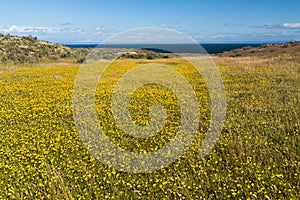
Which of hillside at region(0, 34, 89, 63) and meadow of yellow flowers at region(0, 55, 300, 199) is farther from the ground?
hillside at region(0, 34, 89, 63)

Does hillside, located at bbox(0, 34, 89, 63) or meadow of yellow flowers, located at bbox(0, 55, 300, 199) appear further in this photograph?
hillside, located at bbox(0, 34, 89, 63)

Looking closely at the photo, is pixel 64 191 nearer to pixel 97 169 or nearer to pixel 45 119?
pixel 97 169

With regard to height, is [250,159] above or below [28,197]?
above

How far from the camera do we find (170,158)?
7.85m

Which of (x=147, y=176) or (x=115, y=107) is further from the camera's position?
(x=115, y=107)

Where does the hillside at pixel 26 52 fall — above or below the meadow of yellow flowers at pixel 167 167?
above

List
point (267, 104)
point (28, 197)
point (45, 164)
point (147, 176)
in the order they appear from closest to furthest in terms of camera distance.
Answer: point (28, 197), point (147, 176), point (45, 164), point (267, 104)

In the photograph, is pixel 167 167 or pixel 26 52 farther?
pixel 26 52

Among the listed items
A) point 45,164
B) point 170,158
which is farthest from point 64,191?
point 170,158

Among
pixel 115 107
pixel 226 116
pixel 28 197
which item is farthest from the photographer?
pixel 115 107

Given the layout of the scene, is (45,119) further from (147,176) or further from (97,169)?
(147,176)

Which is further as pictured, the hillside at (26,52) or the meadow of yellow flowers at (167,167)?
the hillside at (26,52)

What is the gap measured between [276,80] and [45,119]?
14370 millimetres

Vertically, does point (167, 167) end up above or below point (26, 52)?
below
